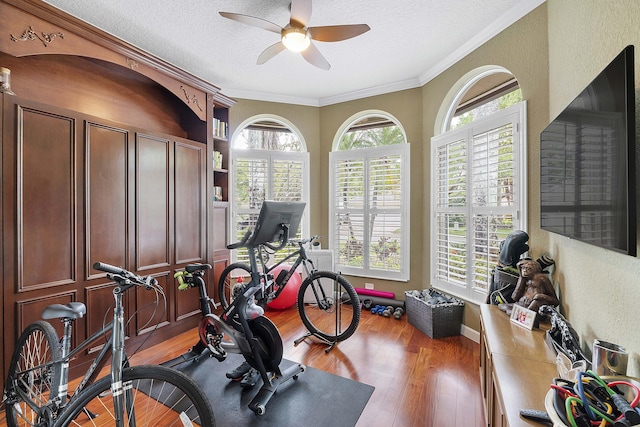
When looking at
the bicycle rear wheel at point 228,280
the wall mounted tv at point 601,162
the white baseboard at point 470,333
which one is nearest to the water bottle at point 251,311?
the bicycle rear wheel at point 228,280

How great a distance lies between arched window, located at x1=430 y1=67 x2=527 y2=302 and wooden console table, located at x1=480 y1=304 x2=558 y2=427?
0.82m

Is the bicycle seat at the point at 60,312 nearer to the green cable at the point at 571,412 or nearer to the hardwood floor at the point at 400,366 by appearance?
the hardwood floor at the point at 400,366

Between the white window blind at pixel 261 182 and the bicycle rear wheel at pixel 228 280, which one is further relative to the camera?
the white window blind at pixel 261 182

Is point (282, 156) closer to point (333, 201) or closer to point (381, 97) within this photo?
point (333, 201)

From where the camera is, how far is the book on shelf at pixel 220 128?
11.9ft

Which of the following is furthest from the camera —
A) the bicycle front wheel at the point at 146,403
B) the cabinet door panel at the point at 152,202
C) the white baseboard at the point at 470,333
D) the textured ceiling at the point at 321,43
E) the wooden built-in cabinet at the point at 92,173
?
the white baseboard at the point at 470,333

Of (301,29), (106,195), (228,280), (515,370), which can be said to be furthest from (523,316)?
(106,195)

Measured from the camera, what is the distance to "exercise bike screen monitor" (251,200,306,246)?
2057 mm

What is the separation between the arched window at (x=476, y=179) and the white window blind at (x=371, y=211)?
468 millimetres

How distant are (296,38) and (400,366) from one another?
110 inches

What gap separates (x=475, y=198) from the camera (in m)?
2.87

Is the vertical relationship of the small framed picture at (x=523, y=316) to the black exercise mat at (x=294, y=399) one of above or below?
above

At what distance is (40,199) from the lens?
2.06m

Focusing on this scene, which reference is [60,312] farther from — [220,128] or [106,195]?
[220,128]
